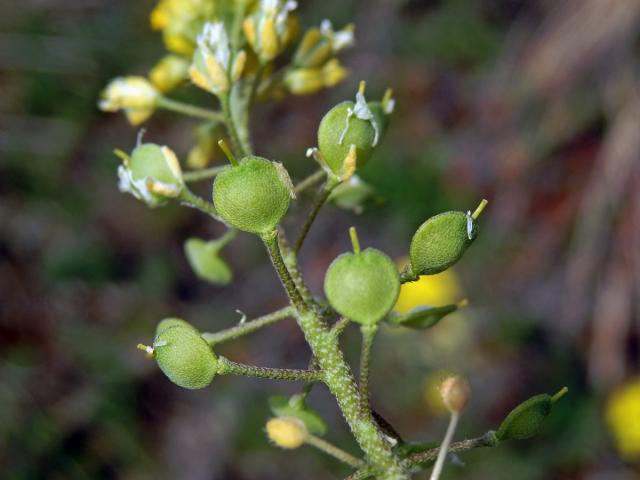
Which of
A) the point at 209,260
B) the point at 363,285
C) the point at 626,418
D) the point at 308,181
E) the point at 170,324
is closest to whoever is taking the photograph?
the point at 363,285

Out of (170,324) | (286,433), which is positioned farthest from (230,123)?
(286,433)

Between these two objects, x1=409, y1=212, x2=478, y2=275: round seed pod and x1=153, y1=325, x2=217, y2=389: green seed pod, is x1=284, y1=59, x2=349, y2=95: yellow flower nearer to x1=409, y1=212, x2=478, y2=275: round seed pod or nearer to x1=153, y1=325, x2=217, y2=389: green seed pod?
x1=409, y1=212, x2=478, y2=275: round seed pod

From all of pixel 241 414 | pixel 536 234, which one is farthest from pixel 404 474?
pixel 536 234

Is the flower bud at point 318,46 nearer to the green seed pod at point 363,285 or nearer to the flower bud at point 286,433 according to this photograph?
the green seed pod at point 363,285

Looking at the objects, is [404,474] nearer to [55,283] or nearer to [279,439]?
[279,439]

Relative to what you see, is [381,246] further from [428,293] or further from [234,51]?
[234,51]

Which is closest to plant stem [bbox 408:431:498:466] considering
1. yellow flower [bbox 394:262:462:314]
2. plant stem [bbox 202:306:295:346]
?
plant stem [bbox 202:306:295:346]

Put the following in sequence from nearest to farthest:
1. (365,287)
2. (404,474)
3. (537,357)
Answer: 1. (365,287)
2. (404,474)
3. (537,357)
